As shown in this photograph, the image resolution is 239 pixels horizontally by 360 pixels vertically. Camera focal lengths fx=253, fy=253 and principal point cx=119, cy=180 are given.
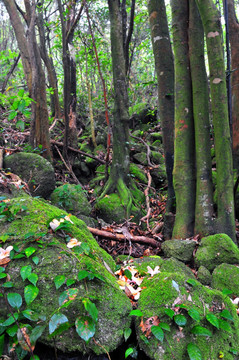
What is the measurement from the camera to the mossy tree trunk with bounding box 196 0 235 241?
150 inches

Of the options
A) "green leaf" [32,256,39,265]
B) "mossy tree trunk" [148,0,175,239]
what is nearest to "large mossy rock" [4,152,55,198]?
"mossy tree trunk" [148,0,175,239]

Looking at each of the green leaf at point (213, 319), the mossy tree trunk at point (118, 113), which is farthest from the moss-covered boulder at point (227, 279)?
the mossy tree trunk at point (118, 113)

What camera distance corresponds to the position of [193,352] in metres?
1.65

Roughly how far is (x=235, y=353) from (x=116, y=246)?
256 cm

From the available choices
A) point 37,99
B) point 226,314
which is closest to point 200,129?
point 226,314

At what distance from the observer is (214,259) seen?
3199 millimetres

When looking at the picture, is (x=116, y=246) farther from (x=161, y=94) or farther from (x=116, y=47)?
(x=116, y=47)

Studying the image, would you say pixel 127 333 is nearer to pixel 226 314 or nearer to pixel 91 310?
pixel 91 310

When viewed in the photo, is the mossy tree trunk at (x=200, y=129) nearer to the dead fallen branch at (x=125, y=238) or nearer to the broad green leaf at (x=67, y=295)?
the dead fallen branch at (x=125, y=238)

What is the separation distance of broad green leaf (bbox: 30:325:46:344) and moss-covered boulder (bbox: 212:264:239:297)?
6.40 feet

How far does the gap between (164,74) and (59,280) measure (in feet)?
15.4

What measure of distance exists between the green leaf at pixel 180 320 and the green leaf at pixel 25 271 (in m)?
1.08

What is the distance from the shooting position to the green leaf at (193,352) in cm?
162

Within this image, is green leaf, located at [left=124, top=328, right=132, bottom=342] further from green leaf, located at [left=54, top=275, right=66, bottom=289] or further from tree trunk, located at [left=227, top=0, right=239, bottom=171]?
tree trunk, located at [left=227, top=0, right=239, bottom=171]
